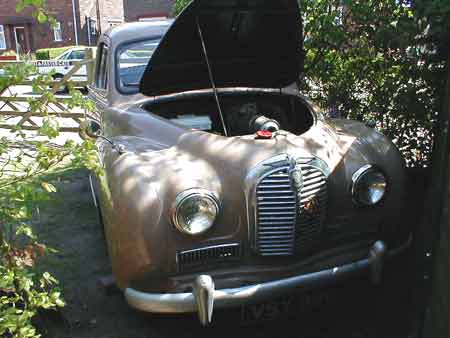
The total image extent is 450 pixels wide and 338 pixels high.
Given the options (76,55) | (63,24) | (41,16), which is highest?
(41,16)

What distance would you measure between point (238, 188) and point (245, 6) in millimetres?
1610

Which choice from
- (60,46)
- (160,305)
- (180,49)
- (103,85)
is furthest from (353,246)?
(60,46)

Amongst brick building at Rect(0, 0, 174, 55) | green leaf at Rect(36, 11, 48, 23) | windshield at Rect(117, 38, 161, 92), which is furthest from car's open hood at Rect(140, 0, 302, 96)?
brick building at Rect(0, 0, 174, 55)

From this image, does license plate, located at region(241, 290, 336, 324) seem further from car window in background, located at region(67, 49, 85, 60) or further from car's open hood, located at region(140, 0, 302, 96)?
car window in background, located at region(67, 49, 85, 60)

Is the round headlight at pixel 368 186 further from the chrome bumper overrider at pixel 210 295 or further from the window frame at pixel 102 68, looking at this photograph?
the window frame at pixel 102 68

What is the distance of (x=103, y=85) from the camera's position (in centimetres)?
442

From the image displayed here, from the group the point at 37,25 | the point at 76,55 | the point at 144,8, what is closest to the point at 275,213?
the point at 76,55

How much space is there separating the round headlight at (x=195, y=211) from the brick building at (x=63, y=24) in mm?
25911

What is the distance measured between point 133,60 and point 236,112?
1154mm

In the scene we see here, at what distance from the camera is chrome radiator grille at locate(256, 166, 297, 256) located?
98.9 inches

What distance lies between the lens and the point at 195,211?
96.1 inches

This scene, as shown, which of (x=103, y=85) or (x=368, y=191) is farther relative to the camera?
(x=103, y=85)

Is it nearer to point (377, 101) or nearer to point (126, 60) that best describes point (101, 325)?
point (126, 60)

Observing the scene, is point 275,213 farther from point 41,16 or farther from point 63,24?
point 63,24
